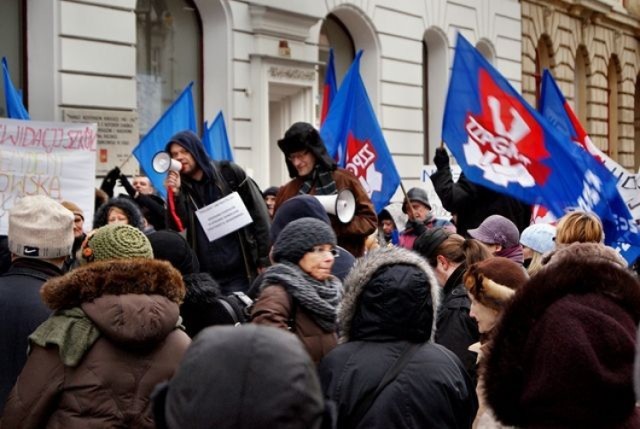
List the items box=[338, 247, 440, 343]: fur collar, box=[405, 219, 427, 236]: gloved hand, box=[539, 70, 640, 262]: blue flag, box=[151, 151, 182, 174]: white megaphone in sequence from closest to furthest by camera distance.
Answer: box=[338, 247, 440, 343]: fur collar, box=[151, 151, 182, 174]: white megaphone, box=[539, 70, 640, 262]: blue flag, box=[405, 219, 427, 236]: gloved hand

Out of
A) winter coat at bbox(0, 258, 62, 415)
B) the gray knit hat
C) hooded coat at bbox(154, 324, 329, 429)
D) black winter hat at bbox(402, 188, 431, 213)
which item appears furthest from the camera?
black winter hat at bbox(402, 188, 431, 213)

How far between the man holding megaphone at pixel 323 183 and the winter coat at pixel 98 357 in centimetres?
361

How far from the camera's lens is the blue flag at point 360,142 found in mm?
10273

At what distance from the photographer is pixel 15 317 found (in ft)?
13.6

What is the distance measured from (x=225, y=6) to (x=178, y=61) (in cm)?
98

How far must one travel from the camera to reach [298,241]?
4.57 metres

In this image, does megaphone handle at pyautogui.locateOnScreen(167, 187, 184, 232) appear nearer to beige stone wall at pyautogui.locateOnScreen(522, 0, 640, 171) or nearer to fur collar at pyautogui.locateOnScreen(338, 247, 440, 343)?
fur collar at pyautogui.locateOnScreen(338, 247, 440, 343)

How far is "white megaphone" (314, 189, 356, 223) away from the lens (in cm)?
699

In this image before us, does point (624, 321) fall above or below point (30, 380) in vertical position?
above

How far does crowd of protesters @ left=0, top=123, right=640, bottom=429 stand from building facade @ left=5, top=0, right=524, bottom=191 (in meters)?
6.79

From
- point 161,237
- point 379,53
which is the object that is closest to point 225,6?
point 379,53

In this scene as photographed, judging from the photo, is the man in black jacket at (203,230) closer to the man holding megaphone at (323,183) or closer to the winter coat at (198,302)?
the man holding megaphone at (323,183)

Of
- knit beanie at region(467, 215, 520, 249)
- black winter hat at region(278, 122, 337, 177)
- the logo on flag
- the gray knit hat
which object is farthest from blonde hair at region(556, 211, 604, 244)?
the logo on flag

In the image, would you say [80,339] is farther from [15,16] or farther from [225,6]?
[225,6]
